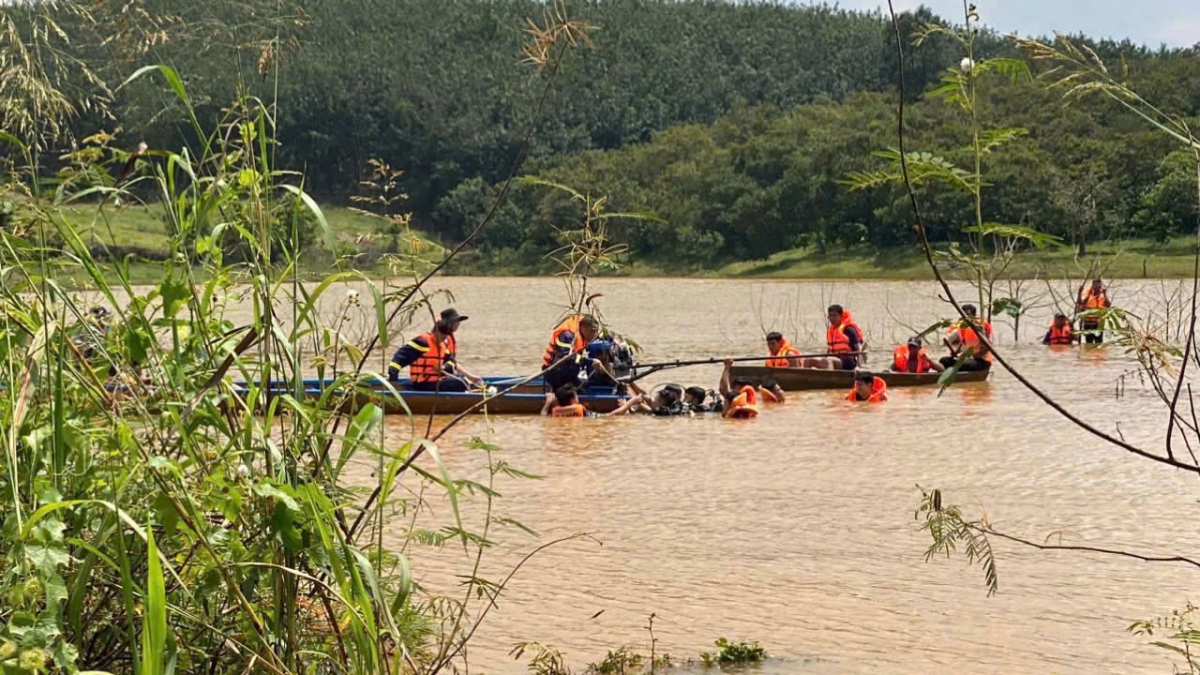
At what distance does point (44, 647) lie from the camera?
3350 mm

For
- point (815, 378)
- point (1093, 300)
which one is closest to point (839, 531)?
point (815, 378)

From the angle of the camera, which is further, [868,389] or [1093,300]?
[1093,300]

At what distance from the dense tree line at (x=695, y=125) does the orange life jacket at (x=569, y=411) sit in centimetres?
1032

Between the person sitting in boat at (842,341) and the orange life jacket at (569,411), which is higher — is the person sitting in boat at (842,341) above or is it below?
above

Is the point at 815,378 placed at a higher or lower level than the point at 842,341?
lower

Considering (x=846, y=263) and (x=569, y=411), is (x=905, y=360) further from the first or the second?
(x=846, y=263)

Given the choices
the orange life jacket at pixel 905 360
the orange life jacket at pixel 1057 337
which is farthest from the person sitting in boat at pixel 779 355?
the orange life jacket at pixel 1057 337

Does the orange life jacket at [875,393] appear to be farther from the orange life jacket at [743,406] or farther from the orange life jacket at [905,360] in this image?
the orange life jacket at [743,406]

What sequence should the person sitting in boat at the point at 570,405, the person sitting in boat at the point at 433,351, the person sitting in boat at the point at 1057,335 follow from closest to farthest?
the person sitting in boat at the point at 433,351
the person sitting in boat at the point at 570,405
the person sitting in boat at the point at 1057,335

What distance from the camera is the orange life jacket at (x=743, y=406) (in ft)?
51.1

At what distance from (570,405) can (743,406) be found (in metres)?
1.75

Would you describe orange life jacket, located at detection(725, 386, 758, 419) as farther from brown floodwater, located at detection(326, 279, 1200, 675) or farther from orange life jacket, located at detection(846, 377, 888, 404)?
orange life jacket, located at detection(846, 377, 888, 404)

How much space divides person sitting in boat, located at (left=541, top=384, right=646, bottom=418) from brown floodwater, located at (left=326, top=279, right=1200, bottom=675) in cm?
24

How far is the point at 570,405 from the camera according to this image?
1525cm
